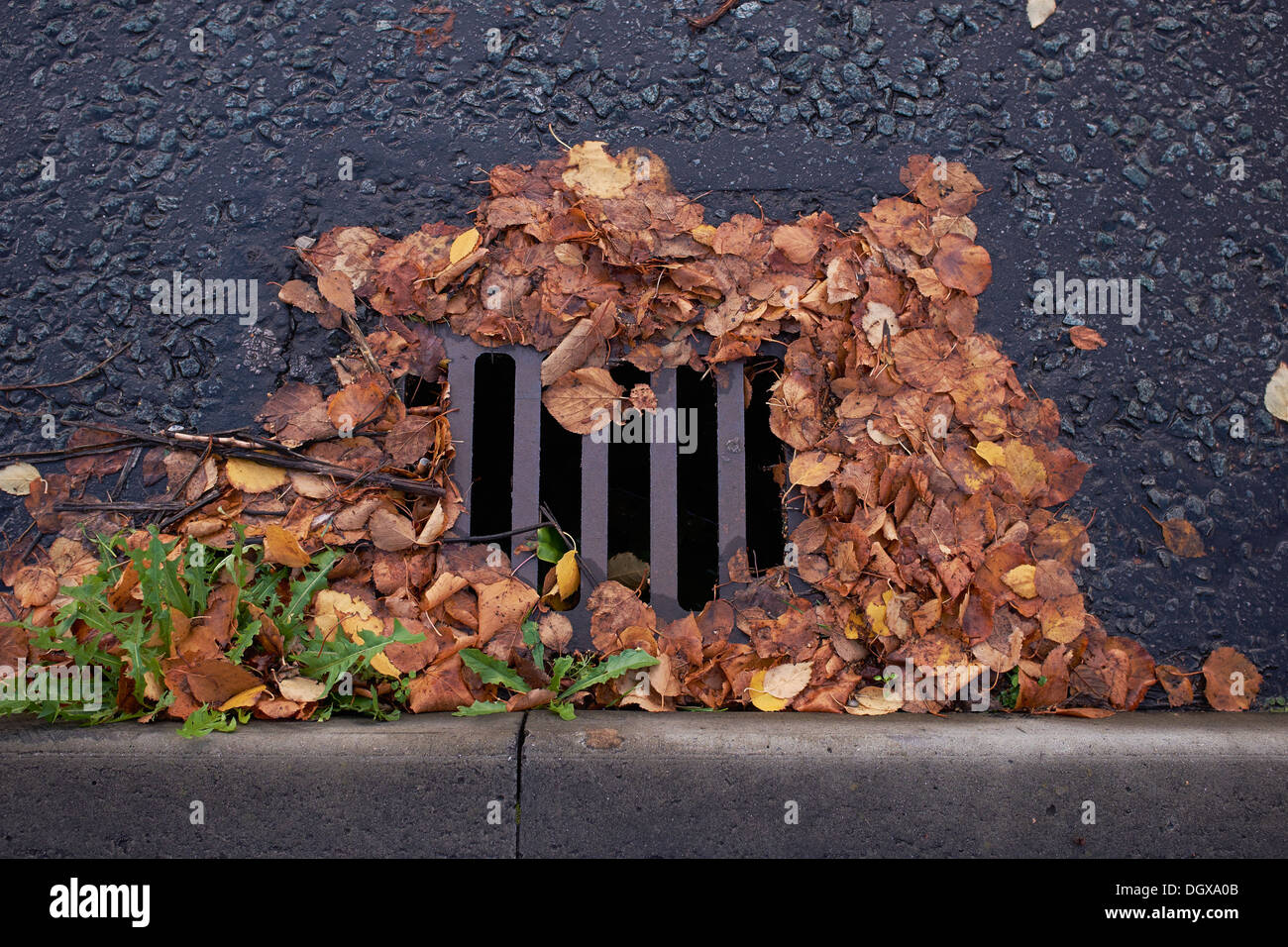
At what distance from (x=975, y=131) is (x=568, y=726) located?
167 cm

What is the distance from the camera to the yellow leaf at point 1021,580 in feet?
5.80

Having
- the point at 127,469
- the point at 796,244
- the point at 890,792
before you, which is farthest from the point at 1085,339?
the point at 127,469

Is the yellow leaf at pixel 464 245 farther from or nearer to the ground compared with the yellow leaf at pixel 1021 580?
farther from the ground

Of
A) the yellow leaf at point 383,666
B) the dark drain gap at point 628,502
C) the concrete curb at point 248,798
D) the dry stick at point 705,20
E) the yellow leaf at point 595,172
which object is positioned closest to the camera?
the concrete curb at point 248,798

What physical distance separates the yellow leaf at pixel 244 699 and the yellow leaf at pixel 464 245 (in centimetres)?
97

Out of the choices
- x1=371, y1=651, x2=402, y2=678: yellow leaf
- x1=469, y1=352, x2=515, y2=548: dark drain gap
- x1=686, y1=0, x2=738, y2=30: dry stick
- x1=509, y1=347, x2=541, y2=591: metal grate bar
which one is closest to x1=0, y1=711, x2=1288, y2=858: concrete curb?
x1=371, y1=651, x2=402, y2=678: yellow leaf

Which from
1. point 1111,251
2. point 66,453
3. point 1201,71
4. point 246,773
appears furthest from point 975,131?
point 66,453

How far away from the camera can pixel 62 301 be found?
1.89 meters

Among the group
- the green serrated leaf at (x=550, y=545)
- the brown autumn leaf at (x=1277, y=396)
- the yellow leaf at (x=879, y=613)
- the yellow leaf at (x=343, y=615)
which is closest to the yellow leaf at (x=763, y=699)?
the yellow leaf at (x=879, y=613)

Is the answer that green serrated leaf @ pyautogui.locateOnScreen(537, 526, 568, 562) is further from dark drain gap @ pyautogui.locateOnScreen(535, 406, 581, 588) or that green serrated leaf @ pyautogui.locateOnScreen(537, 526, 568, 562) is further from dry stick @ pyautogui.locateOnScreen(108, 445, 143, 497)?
dry stick @ pyautogui.locateOnScreen(108, 445, 143, 497)

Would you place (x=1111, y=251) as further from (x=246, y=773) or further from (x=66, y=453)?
(x=66, y=453)

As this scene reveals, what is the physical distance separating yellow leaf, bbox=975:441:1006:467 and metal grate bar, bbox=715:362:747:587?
51 cm

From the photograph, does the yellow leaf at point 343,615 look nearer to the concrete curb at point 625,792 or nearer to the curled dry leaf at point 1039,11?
the concrete curb at point 625,792

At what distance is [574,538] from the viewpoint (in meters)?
1.87
